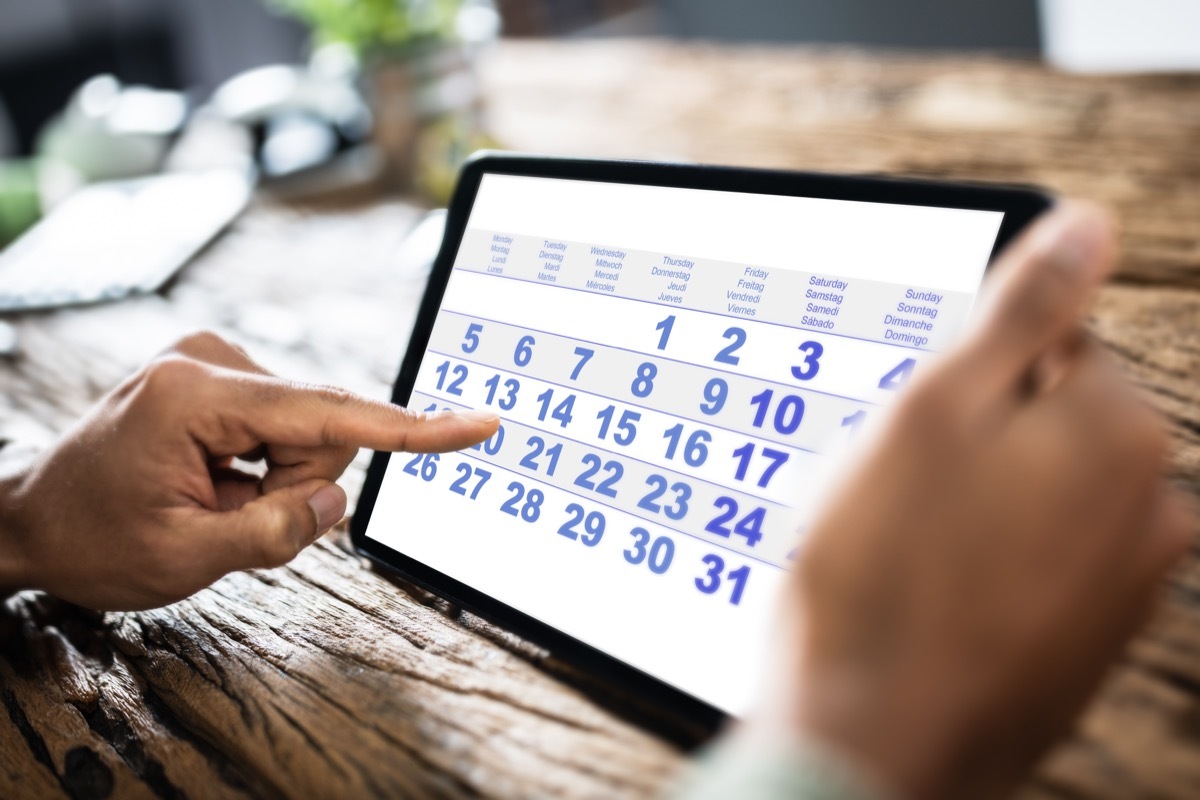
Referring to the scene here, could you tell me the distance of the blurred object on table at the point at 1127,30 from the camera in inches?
88.9

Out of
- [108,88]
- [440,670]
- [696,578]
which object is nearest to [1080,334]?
[696,578]

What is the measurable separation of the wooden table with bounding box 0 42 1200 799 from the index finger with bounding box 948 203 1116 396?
0.16 m

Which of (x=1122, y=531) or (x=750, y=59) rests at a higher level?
(x=750, y=59)

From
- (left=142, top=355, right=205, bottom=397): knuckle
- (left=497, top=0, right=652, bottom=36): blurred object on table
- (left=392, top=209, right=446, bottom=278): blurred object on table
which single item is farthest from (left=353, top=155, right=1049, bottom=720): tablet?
(left=497, top=0, right=652, bottom=36): blurred object on table

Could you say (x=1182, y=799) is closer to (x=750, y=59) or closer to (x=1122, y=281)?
(x=1122, y=281)

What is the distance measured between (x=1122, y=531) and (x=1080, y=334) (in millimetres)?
69

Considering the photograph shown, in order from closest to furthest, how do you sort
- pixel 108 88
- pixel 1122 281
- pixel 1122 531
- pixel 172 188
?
pixel 1122 531 → pixel 1122 281 → pixel 172 188 → pixel 108 88

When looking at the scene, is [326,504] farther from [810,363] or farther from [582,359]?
[810,363]

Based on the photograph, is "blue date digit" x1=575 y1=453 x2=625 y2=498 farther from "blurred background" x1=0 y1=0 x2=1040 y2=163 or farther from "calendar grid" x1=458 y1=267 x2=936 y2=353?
"blurred background" x1=0 y1=0 x2=1040 y2=163

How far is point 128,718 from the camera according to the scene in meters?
0.47

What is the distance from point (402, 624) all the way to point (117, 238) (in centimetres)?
102

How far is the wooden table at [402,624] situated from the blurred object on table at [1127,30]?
4.58ft

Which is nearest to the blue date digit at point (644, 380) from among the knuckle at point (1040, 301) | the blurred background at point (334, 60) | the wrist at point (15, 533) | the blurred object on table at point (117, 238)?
the knuckle at point (1040, 301)

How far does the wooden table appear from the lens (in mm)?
375
